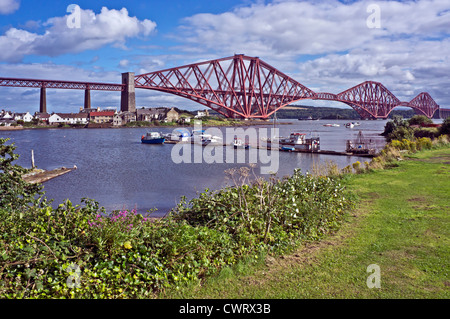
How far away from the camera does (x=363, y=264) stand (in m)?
4.82

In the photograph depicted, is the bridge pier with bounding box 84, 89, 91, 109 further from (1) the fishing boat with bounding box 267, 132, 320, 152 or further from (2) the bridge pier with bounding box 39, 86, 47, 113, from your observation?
(1) the fishing boat with bounding box 267, 132, 320, 152

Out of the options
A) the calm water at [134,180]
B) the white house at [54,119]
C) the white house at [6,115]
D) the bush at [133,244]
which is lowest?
the calm water at [134,180]

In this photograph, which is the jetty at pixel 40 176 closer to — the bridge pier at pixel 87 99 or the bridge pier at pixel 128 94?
the bridge pier at pixel 128 94

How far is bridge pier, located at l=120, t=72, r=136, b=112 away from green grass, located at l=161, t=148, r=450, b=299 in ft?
300

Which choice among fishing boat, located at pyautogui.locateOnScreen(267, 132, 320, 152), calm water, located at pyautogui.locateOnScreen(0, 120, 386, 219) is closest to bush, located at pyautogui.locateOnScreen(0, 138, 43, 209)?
calm water, located at pyautogui.locateOnScreen(0, 120, 386, 219)

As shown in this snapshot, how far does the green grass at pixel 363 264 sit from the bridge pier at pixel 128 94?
91.6m

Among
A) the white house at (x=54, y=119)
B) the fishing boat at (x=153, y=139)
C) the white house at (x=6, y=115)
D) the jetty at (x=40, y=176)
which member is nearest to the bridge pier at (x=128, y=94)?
the white house at (x=54, y=119)

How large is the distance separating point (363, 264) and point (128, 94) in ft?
315

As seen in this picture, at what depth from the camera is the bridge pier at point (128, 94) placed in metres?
92.9

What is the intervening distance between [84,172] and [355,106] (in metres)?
112

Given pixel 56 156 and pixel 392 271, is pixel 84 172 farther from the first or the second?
pixel 392 271

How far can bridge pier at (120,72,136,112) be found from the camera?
92875 millimetres

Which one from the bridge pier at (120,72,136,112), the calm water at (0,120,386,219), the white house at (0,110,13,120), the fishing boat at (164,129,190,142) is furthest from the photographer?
the white house at (0,110,13,120)

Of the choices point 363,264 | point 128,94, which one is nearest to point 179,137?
point 128,94
